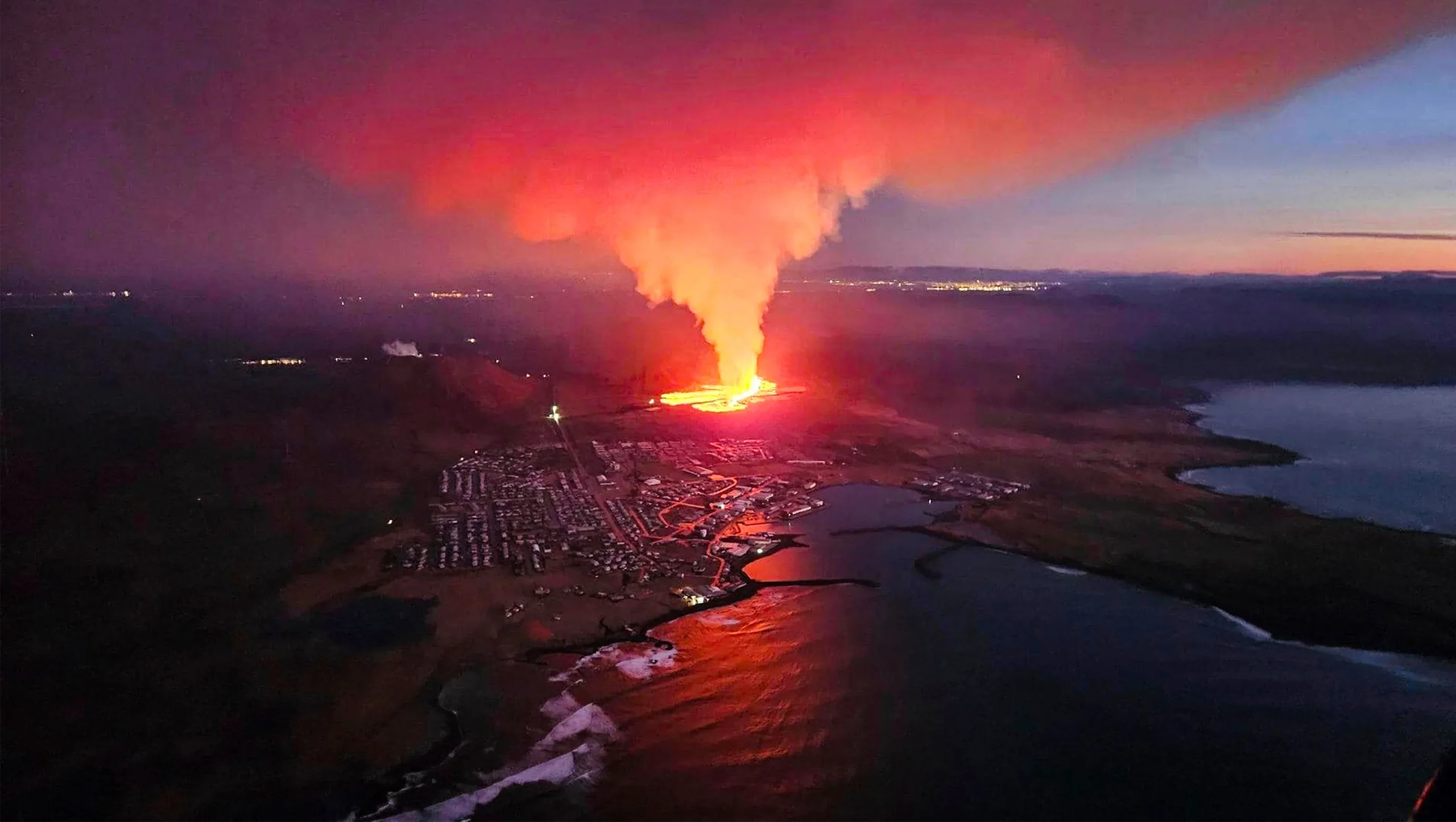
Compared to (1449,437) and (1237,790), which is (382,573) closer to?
(1237,790)

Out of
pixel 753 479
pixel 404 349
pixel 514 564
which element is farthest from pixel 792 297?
pixel 514 564

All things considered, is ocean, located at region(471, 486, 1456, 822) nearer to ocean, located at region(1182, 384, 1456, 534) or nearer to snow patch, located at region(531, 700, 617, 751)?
snow patch, located at region(531, 700, 617, 751)

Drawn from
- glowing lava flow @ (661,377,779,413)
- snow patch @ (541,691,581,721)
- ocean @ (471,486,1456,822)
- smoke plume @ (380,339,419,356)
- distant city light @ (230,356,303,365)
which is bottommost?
ocean @ (471,486,1456,822)

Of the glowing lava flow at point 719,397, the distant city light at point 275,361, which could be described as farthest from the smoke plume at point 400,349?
the glowing lava flow at point 719,397

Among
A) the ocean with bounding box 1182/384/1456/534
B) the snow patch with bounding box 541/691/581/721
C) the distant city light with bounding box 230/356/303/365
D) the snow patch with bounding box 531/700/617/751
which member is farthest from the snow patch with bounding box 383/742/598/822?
the distant city light with bounding box 230/356/303/365

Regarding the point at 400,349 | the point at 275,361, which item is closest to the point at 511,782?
the point at 400,349

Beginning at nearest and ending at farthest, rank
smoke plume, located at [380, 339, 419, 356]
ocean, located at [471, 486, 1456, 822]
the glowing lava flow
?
1. ocean, located at [471, 486, 1456, 822]
2. the glowing lava flow
3. smoke plume, located at [380, 339, 419, 356]

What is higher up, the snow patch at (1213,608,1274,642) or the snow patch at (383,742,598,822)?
the snow patch at (383,742,598,822)
